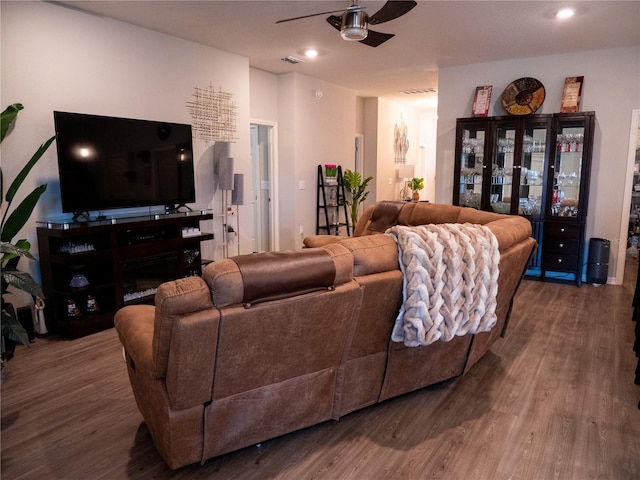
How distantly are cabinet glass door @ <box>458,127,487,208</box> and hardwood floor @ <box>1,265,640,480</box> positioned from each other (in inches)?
111

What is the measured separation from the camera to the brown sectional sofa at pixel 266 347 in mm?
1592

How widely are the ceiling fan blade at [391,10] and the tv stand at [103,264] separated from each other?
245cm

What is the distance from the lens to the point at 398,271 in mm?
2088

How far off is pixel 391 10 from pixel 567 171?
3268mm

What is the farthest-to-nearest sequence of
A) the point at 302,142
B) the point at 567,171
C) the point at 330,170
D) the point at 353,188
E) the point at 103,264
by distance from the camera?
the point at 353,188 < the point at 330,170 < the point at 302,142 < the point at 567,171 < the point at 103,264

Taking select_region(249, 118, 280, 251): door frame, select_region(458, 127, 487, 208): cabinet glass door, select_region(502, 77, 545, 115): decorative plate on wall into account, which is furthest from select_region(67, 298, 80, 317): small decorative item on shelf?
select_region(502, 77, 545, 115): decorative plate on wall

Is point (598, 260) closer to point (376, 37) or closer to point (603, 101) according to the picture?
point (603, 101)

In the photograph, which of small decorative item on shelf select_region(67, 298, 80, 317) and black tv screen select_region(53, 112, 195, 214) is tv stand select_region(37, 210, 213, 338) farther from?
black tv screen select_region(53, 112, 195, 214)

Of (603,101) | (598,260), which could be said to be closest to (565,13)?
(603,101)

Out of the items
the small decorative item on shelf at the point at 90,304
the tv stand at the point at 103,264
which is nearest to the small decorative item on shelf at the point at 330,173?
the tv stand at the point at 103,264

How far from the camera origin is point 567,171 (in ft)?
17.0

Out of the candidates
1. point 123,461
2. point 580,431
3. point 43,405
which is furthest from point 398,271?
point 43,405

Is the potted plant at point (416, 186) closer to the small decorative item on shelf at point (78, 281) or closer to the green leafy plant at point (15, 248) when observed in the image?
the small decorative item on shelf at point (78, 281)

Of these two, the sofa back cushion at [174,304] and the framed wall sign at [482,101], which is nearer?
the sofa back cushion at [174,304]
